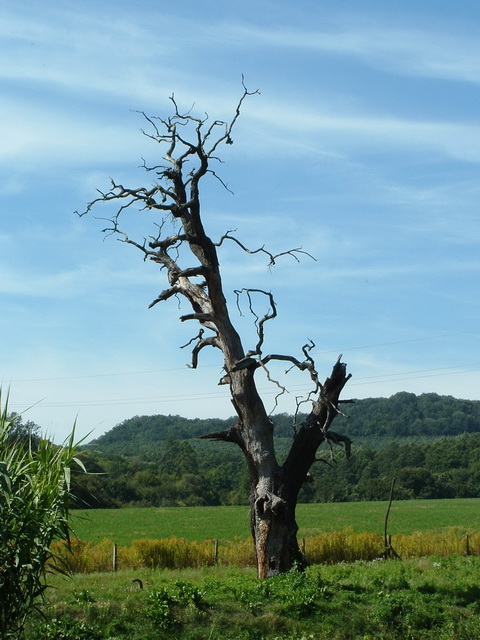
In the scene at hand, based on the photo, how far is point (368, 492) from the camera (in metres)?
74.8

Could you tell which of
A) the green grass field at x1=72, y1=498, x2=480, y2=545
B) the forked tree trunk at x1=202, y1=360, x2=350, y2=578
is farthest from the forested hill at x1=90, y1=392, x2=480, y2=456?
the forked tree trunk at x1=202, y1=360, x2=350, y2=578

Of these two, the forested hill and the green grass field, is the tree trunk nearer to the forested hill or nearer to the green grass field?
the green grass field

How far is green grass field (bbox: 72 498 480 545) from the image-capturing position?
42875 millimetres

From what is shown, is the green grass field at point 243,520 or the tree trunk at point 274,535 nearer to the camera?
the tree trunk at point 274,535

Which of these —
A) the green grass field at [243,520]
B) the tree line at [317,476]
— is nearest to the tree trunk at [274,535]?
the green grass field at [243,520]

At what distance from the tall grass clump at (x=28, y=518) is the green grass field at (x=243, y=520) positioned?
29745mm

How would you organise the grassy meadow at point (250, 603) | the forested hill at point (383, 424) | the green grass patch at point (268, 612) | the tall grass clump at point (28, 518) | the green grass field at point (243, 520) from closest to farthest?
the tall grass clump at point (28, 518), the green grass patch at point (268, 612), the grassy meadow at point (250, 603), the green grass field at point (243, 520), the forested hill at point (383, 424)

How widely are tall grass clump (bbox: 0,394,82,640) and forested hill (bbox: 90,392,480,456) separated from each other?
336 feet

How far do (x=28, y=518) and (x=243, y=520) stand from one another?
46.2 metres

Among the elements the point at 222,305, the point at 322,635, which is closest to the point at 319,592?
the point at 322,635

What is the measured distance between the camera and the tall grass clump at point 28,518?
309 inches

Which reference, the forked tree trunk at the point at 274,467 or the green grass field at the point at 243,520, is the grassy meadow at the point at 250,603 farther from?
the green grass field at the point at 243,520

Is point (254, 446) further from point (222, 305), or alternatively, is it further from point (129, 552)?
point (129, 552)

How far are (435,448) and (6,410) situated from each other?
72588 millimetres
